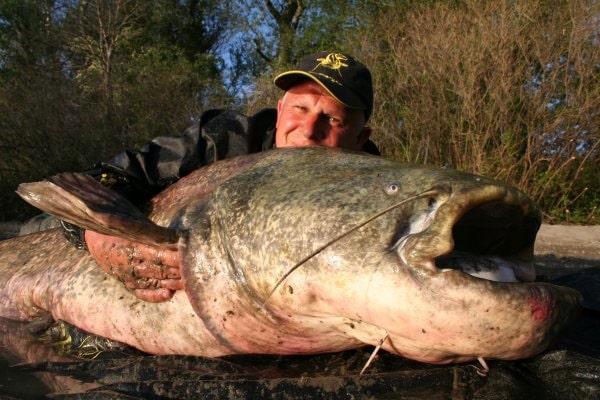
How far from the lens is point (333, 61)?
285 cm

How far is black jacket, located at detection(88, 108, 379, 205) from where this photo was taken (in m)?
2.90

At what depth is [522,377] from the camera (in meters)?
1.54

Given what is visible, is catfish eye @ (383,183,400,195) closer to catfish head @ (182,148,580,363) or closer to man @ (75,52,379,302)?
catfish head @ (182,148,580,363)

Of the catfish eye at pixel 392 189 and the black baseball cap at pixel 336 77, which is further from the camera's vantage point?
the black baseball cap at pixel 336 77

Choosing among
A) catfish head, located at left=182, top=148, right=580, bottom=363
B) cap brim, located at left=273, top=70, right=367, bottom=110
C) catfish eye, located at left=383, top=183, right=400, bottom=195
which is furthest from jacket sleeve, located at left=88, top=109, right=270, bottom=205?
catfish eye, located at left=383, top=183, right=400, bottom=195

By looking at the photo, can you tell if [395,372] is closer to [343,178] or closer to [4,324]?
[343,178]

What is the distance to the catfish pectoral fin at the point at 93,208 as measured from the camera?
1.82 metres

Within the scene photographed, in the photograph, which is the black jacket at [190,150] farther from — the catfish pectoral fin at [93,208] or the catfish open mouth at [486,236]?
the catfish open mouth at [486,236]

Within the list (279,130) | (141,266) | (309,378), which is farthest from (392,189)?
(279,130)

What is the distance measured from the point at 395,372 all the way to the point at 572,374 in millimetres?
472

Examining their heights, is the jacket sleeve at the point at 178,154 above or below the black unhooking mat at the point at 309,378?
above

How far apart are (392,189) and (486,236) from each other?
11.5 inches

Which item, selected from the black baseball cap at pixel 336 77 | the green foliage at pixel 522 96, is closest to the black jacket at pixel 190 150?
the black baseball cap at pixel 336 77

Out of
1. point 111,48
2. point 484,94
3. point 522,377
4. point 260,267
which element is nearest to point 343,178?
point 260,267
